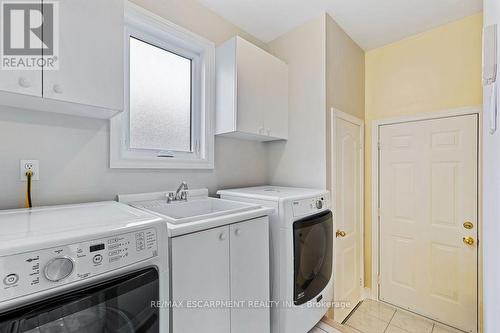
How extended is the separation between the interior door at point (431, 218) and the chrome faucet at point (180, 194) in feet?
7.21

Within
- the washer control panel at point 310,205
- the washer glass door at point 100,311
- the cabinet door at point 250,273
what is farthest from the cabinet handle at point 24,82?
the washer control panel at point 310,205

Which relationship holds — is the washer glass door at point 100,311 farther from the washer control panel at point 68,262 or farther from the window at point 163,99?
the window at point 163,99

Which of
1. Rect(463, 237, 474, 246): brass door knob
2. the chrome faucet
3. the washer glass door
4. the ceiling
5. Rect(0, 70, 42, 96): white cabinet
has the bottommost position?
Rect(463, 237, 474, 246): brass door knob

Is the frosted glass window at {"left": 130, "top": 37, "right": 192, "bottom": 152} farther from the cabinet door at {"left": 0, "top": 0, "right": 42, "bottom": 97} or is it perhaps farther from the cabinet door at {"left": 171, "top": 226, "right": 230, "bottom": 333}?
the cabinet door at {"left": 171, "top": 226, "right": 230, "bottom": 333}

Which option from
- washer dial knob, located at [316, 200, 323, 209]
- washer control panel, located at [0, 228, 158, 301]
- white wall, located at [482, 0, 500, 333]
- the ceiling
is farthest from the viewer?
the ceiling

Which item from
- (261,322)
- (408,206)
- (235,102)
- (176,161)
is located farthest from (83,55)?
(408,206)

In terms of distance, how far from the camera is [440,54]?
229 centimetres

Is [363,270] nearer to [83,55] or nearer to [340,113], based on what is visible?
[340,113]

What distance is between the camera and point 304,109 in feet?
7.39

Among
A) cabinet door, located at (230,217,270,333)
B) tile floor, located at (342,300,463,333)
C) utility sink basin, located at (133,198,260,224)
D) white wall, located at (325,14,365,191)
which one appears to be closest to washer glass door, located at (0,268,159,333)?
cabinet door, located at (230,217,270,333)

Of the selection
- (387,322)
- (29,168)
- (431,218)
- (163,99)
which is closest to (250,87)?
(163,99)

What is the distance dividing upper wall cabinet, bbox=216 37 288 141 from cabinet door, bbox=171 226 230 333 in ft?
3.31

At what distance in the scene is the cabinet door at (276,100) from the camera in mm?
2150

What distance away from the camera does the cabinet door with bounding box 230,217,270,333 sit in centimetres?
128
